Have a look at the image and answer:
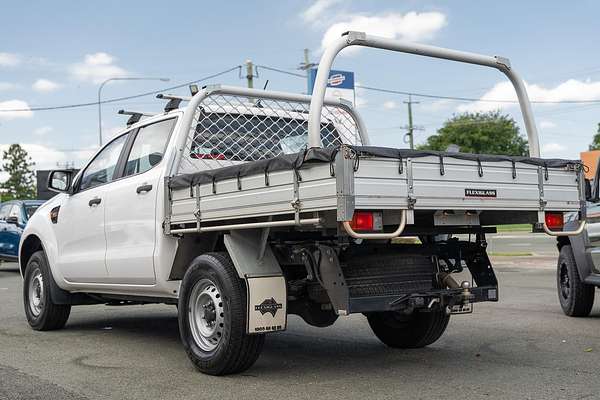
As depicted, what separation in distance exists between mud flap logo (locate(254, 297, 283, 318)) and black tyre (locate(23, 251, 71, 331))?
146 inches

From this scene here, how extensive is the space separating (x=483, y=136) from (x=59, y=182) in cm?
8180

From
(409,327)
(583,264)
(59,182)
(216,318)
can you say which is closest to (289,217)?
(216,318)

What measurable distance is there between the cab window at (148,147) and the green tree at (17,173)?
96921 millimetres

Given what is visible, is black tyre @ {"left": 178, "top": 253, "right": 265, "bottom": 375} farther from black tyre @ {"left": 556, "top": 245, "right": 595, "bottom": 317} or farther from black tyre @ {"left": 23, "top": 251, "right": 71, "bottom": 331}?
black tyre @ {"left": 556, "top": 245, "right": 595, "bottom": 317}

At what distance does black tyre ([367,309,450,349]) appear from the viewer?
22.0 ft

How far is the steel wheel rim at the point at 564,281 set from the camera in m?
9.08

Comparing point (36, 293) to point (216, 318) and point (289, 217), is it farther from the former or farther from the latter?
point (289, 217)

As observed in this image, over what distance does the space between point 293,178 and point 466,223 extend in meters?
1.40

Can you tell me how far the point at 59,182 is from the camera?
323 inches

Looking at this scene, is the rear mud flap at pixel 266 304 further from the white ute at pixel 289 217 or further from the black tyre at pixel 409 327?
the black tyre at pixel 409 327

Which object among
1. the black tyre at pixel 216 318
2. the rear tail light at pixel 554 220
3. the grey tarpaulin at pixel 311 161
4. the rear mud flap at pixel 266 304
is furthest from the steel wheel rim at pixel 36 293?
the rear tail light at pixel 554 220

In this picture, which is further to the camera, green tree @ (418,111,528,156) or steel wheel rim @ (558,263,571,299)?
green tree @ (418,111,528,156)

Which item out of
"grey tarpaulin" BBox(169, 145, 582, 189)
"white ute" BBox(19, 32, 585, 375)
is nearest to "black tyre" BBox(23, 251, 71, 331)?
"white ute" BBox(19, 32, 585, 375)

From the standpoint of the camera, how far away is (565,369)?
586 centimetres
